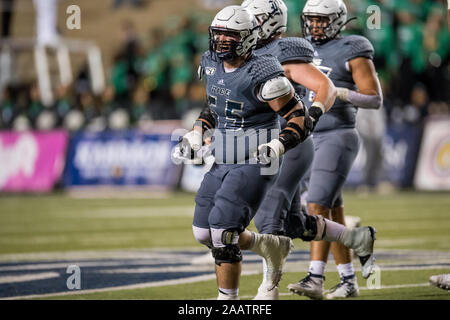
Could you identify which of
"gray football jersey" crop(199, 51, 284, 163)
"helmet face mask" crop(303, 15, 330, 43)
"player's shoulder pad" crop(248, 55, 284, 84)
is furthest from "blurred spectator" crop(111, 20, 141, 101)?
"player's shoulder pad" crop(248, 55, 284, 84)

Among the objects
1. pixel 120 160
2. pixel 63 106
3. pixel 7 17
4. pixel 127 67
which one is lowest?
pixel 120 160

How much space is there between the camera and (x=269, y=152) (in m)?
4.49

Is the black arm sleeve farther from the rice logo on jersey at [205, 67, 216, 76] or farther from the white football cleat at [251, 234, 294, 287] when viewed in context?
the white football cleat at [251, 234, 294, 287]

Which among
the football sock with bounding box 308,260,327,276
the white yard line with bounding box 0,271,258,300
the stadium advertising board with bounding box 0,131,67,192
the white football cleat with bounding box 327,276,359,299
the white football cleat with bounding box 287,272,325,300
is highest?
the football sock with bounding box 308,260,327,276

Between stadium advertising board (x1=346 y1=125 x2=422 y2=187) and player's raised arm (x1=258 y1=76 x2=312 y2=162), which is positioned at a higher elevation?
player's raised arm (x1=258 y1=76 x2=312 y2=162)

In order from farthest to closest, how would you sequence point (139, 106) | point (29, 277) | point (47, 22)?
point (47, 22), point (139, 106), point (29, 277)

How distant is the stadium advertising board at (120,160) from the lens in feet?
47.7

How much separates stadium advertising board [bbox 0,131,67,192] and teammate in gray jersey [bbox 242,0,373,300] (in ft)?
33.9

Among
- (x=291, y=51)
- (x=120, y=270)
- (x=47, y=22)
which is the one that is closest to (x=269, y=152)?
(x=291, y=51)

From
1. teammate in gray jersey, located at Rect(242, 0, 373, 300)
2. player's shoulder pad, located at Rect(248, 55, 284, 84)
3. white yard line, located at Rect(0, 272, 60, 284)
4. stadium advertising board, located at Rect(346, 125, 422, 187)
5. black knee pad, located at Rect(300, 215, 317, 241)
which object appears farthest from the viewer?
stadium advertising board, located at Rect(346, 125, 422, 187)

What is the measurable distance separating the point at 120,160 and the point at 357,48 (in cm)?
940

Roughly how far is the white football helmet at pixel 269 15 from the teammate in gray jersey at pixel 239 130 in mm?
288

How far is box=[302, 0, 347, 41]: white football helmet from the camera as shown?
18.8ft

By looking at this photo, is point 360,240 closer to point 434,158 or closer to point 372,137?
point 372,137
